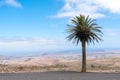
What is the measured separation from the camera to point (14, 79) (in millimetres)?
41094

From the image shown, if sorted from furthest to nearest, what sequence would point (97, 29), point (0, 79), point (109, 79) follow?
point (97, 29) < point (0, 79) < point (109, 79)

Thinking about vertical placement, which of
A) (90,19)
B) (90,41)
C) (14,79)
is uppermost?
(90,19)

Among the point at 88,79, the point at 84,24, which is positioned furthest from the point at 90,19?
the point at 88,79

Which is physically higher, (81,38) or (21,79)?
(81,38)

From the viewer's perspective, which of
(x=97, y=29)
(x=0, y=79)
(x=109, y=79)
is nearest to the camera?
(x=109, y=79)

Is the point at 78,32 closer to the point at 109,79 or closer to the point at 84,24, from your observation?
the point at 84,24

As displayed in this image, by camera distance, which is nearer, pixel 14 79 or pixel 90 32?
pixel 14 79

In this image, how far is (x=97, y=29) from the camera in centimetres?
5647

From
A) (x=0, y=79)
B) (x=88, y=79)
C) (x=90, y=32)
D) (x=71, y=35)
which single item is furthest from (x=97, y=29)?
(x=0, y=79)

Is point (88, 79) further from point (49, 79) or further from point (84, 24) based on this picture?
point (84, 24)

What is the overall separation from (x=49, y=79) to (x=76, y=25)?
1891 cm

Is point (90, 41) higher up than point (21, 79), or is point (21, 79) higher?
point (90, 41)

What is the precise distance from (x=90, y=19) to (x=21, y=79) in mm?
21033

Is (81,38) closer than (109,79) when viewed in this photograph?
No
